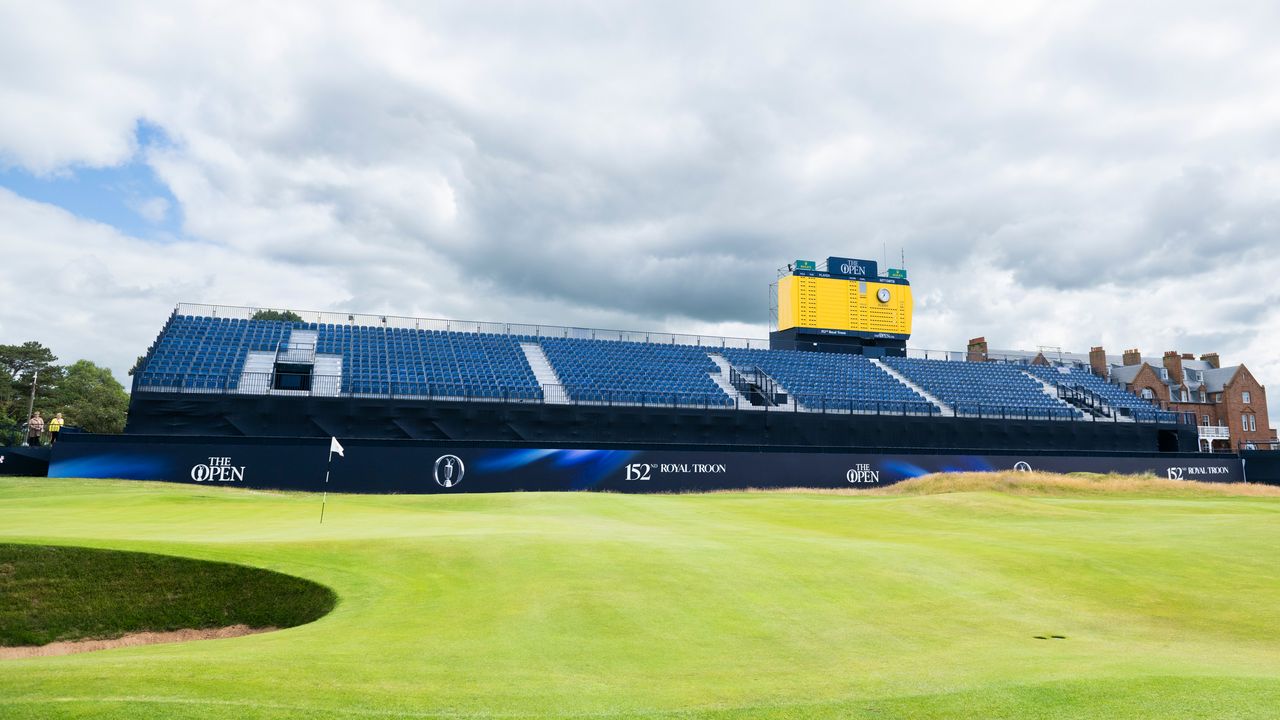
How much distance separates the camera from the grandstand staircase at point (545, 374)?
44.2m

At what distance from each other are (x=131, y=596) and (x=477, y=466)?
24.6m

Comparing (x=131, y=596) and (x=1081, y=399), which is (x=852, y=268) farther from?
(x=131, y=596)

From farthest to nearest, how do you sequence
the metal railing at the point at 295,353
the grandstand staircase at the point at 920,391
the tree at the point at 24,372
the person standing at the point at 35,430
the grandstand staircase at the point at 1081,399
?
the tree at the point at 24,372 → the grandstand staircase at the point at 1081,399 → the grandstand staircase at the point at 920,391 → the metal railing at the point at 295,353 → the person standing at the point at 35,430

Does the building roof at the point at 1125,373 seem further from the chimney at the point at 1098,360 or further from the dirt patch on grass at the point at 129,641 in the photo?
the dirt patch on grass at the point at 129,641

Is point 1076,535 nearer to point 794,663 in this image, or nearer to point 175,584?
point 794,663

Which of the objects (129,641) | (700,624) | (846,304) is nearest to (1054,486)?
(846,304)

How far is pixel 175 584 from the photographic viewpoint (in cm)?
1307

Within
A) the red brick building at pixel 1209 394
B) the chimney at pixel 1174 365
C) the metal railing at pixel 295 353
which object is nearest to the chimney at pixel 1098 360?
the red brick building at pixel 1209 394

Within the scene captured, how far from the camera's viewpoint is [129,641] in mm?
12469

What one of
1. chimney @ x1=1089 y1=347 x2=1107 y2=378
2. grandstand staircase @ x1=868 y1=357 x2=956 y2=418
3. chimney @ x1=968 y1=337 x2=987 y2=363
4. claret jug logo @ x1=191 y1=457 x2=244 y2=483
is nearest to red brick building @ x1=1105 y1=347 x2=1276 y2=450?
chimney @ x1=1089 y1=347 x2=1107 y2=378

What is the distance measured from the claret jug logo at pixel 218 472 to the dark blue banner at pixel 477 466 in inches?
1.7

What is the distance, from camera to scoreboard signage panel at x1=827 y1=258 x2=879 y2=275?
195 ft

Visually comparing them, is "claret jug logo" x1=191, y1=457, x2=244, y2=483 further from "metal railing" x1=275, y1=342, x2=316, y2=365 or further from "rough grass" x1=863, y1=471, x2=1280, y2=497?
"rough grass" x1=863, y1=471, x2=1280, y2=497

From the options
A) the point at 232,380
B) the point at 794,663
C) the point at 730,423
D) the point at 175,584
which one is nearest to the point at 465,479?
the point at 232,380
